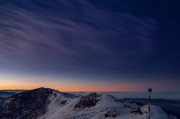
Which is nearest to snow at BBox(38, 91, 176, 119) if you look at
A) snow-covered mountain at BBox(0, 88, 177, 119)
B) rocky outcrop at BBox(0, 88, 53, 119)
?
snow-covered mountain at BBox(0, 88, 177, 119)

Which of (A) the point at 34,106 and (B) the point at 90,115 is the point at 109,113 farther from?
(A) the point at 34,106

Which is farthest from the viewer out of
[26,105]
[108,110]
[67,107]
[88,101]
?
[26,105]

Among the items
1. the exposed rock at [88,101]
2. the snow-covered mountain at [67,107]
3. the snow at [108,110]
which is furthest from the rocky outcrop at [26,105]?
the snow at [108,110]

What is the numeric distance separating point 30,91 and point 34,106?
16.6m

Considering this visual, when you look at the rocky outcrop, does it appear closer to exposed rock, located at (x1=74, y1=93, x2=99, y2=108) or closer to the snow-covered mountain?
the snow-covered mountain

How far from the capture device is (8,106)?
12144cm

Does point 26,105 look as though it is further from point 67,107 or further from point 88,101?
point 88,101

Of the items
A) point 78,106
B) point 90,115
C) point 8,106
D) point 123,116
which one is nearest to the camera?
point 123,116

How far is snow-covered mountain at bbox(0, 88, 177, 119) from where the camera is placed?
57.4 m

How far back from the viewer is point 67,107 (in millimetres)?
83875

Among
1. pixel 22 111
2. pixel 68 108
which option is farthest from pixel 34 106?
pixel 68 108

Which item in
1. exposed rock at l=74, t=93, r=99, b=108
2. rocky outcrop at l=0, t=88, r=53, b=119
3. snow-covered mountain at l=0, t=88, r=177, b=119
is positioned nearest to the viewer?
snow-covered mountain at l=0, t=88, r=177, b=119

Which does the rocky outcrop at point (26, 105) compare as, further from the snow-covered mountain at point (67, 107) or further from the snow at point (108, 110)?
the snow at point (108, 110)

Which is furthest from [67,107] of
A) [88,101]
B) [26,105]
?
[26,105]
